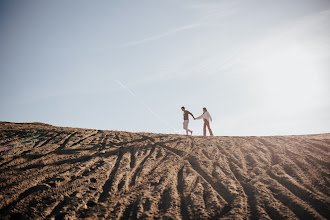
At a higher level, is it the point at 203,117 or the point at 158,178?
the point at 203,117

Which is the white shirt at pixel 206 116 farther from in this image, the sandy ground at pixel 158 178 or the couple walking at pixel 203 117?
the sandy ground at pixel 158 178

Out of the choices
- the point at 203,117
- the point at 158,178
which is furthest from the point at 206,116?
the point at 158,178

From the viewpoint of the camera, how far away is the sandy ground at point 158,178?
406cm

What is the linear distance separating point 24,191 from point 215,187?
451 cm

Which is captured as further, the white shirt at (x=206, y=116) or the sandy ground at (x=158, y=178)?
the white shirt at (x=206, y=116)

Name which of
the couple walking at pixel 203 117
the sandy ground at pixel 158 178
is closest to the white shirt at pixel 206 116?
the couple walking at pixel 203 117

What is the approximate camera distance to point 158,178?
537cm

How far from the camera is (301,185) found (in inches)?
195

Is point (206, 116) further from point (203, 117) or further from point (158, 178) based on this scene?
point (158, 178)

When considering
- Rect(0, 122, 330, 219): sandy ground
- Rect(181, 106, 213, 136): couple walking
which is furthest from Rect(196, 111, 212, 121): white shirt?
Rect(0, 122, 330, 219): sandy ground

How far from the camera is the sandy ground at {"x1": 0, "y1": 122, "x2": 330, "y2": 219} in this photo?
13.3 feet

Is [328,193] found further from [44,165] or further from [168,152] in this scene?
[44,165]

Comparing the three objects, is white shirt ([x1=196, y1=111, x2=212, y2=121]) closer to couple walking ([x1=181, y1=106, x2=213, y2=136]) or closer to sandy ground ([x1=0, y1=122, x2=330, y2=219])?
couple walking ([x1=181, y1=106, x2=213, y2=136])

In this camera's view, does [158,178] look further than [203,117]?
No
